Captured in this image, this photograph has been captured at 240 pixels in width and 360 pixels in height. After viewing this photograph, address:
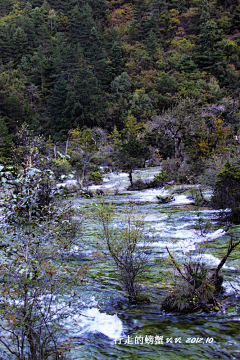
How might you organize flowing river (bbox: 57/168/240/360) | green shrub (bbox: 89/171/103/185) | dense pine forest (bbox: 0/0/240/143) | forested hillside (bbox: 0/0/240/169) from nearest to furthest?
1. flowing river (bbox: 57/168/240/360)
2. green shrub (bbox: 89/171/103/185)
3. forested hillside (bbox: 0/0/240/169)
4. dense pine forest (bbox: 0/0/240/143)

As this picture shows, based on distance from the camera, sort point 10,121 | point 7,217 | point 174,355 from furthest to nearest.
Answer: point 10,121 < point 174,355 < point 7,217

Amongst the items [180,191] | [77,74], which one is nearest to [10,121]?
[77,74]

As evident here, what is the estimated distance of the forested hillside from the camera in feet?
132

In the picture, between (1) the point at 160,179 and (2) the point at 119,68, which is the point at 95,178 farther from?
(2) the point at 119,68

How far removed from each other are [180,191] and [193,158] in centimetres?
505

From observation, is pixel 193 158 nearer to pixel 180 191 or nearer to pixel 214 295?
pixel 180 191

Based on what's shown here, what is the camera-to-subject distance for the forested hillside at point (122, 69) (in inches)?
1583

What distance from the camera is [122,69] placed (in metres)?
48.9

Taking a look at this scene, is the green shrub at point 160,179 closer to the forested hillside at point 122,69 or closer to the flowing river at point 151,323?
the forested hillside at point 122,69

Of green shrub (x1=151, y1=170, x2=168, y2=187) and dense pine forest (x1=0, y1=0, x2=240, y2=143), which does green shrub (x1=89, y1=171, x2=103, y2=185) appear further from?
dense pine forest (x1=0, y1=0, x2=240, y2=143)

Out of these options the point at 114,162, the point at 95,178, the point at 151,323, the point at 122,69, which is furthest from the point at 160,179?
the point at 122,69

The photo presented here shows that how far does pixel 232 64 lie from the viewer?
45.7 m

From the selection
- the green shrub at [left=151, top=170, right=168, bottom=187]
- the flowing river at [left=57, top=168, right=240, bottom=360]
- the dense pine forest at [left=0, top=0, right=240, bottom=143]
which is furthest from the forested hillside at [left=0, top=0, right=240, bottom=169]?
the flowing river at [left=57, top=168, right=240, bottom=360]

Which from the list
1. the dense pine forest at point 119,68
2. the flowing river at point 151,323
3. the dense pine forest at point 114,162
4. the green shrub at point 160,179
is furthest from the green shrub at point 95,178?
the flowing river at point 151,323
